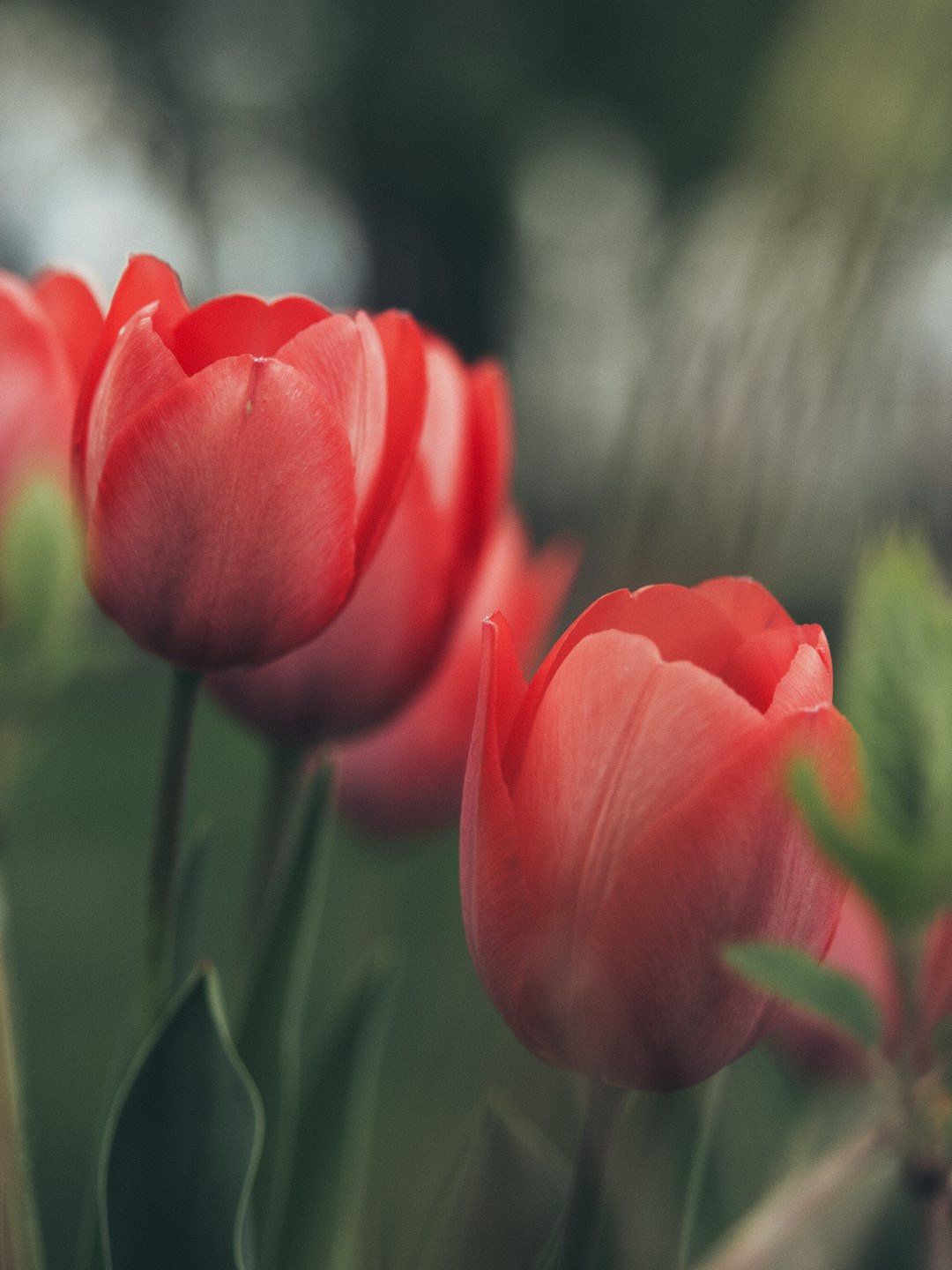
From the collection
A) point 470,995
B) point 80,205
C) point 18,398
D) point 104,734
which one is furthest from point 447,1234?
point 104,734

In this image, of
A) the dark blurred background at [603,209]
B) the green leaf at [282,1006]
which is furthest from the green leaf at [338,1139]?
the dark blurred background at [603,209]

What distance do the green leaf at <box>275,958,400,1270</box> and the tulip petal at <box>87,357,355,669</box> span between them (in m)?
0.10

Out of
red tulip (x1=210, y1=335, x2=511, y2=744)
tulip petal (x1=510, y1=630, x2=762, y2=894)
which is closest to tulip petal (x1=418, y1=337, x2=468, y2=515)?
red tulip (x1=210, y1=335, x2=511, y2=744)

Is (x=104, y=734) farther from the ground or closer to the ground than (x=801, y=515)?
closer to the ground

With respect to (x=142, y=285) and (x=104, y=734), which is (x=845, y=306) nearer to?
(x=142, y=285)

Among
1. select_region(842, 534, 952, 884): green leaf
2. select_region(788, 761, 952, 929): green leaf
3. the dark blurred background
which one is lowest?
the dark blurred background

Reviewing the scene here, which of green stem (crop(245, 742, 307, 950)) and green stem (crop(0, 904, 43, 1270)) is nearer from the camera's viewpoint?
green stem (crop(0, 904, 43, 1270))

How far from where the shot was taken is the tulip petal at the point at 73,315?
0.22m

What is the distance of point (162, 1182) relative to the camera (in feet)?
0.59

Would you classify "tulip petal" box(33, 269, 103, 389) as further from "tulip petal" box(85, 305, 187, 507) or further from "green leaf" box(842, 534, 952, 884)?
"green leaf" box(842, 534, 952, 884)

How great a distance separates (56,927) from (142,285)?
1.05 meters

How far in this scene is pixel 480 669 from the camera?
0.16 m

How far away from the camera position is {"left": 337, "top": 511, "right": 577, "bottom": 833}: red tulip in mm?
284

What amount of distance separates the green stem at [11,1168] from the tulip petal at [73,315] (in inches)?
4.1
